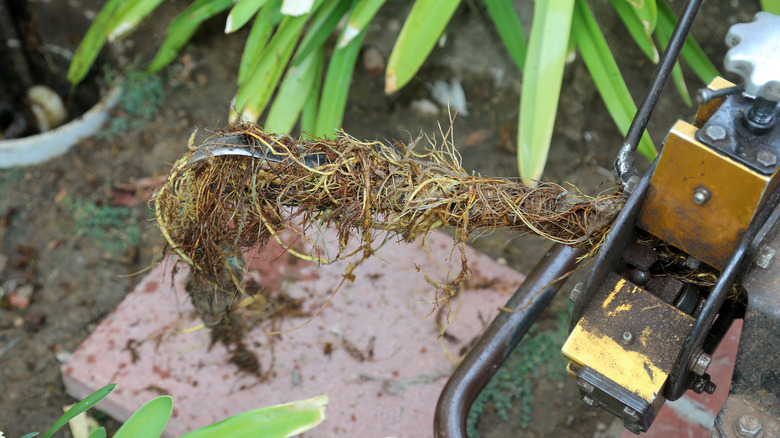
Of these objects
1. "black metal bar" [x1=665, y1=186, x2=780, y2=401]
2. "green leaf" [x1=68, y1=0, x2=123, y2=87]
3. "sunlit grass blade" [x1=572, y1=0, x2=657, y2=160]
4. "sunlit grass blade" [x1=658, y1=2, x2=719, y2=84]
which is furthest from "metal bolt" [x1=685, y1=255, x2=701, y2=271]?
"green leaf" [x1=68, y1=0, x2=123, y2=87]

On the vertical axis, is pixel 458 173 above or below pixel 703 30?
above

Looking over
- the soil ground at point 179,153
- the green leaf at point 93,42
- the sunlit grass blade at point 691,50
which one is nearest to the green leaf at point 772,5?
the sunlit grass blade at point 691,50

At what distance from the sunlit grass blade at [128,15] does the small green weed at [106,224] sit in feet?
1.71

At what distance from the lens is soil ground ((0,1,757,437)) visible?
172 cm

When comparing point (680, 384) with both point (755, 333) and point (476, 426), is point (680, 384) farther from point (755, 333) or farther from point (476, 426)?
point (476, 426)

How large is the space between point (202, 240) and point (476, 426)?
76cm

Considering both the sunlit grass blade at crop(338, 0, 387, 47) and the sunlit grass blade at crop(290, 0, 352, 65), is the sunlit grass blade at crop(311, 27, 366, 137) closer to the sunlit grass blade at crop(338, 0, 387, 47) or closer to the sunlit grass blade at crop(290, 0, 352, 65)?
the sunlit grass blade at crop(290, 0, 352, 65)

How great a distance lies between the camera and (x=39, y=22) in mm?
2449

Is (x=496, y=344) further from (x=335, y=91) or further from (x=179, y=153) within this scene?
(x=179, y=153)

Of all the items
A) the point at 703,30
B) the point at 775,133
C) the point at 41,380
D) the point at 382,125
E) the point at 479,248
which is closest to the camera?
the point at 775,133

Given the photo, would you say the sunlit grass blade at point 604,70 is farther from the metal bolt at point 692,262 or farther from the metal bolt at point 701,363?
the metal bolt at point 701,363

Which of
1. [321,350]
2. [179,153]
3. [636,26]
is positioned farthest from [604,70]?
[179,153]

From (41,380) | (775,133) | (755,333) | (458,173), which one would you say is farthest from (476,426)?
(41,380)

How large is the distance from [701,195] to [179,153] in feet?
5.68
